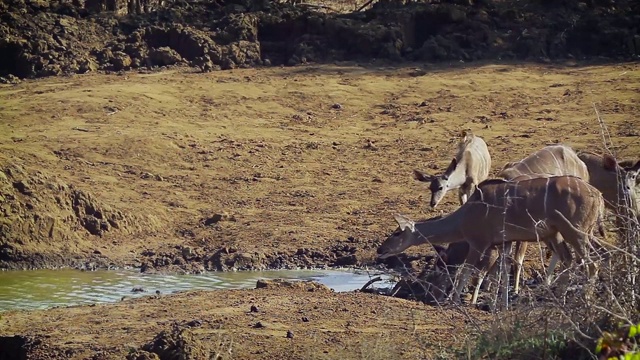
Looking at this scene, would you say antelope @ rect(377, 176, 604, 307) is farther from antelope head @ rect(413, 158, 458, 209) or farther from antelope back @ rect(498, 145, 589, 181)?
antelope head @ rect(413, 158, 458, 209)

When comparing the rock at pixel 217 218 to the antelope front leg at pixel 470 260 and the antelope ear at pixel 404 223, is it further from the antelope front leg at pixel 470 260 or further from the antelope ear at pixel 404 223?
the antelope front leg at pixel 470 260

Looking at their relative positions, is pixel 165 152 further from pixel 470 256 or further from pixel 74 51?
pixel 470 256

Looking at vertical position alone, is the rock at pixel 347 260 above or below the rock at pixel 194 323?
below

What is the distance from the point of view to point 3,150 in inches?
556

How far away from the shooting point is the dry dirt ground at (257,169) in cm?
866

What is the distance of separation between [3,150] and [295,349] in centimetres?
736

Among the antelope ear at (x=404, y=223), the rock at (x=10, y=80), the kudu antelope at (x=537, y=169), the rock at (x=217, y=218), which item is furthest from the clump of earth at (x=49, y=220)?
the rock at (x=10, y=80)

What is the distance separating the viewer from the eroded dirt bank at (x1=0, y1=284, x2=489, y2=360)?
7523mm

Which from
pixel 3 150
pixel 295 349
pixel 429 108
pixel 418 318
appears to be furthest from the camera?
pixel 429 108

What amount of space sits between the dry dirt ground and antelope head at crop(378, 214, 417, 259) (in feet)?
4.11

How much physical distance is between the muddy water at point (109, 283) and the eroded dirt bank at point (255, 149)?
1.10 feet

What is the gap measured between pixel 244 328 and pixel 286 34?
1147 centimetres

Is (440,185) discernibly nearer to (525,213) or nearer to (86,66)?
(525,213)

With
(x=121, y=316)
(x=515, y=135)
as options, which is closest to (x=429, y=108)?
(x=515, y=135)
